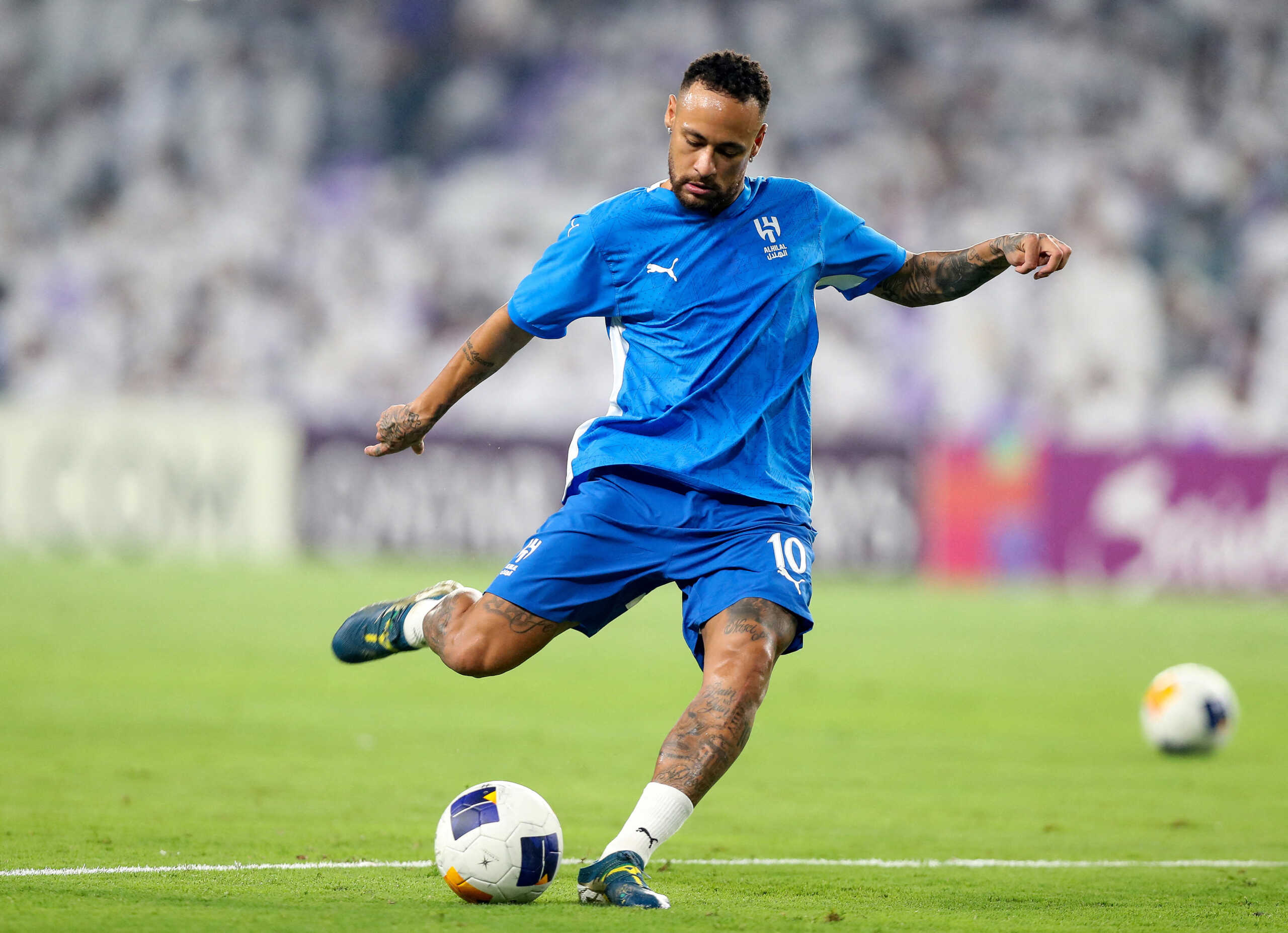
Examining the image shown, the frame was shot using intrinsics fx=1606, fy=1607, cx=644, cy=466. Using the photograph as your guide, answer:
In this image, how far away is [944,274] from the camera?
5.23 meters

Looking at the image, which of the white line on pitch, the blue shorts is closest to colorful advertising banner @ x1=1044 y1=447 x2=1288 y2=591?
the white line on pitch

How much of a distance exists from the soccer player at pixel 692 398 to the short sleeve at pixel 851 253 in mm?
19

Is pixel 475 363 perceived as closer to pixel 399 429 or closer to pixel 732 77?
pixel 399 429

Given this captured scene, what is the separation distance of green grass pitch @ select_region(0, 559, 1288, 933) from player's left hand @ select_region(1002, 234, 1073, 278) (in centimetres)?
188

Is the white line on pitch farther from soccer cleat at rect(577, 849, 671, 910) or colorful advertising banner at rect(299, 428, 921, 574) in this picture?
colorful advertising banner at rect(299, 428, 921, 574)

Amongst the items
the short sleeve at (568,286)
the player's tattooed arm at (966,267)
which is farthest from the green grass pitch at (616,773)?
the player's tattooed arm at (966,267)

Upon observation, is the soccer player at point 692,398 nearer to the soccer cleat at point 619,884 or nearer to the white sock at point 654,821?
the white sock at point 654,821

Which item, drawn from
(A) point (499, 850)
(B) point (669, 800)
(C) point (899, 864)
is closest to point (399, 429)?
(A) point (499, 850)

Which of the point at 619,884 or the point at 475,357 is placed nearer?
the point at 619,884

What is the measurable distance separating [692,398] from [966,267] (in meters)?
1.05

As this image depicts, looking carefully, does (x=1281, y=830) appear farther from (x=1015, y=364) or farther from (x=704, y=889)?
(x=1015, y=364)

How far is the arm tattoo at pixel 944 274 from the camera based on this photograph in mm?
5113

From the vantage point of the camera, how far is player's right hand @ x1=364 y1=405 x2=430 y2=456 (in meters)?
5.17

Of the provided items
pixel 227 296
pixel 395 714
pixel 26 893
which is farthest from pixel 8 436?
pixel 26 893
